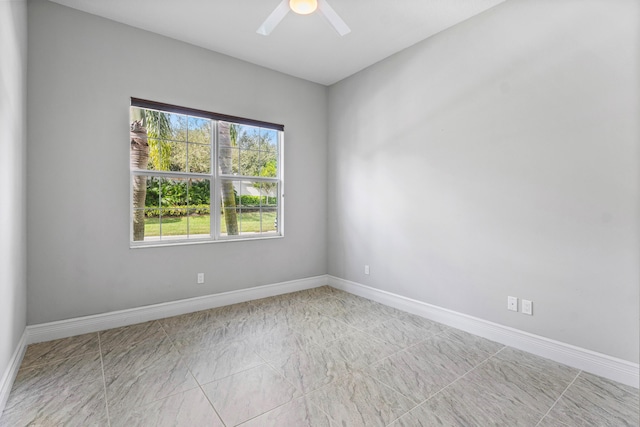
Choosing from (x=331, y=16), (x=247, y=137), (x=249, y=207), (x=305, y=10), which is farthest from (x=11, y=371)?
(x=331, y=16)

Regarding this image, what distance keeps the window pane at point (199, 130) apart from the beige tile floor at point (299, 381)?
2012 millimetres

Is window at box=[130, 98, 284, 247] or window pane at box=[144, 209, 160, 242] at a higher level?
window at box=[130, 98, 284, 247]

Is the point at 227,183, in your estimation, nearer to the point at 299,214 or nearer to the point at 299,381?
the point at 299,214

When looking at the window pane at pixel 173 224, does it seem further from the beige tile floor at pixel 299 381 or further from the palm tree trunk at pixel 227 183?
the beige tile floor at pixel 299 381

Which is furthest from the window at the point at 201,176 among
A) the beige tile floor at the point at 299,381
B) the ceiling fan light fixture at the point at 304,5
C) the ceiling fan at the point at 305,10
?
the ceiling fan light fixture at the point at 304,5

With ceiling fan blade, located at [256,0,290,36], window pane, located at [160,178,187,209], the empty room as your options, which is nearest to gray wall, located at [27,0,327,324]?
the empty room

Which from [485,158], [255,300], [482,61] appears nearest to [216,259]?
[255,300]

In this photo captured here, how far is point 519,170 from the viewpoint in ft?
8.50

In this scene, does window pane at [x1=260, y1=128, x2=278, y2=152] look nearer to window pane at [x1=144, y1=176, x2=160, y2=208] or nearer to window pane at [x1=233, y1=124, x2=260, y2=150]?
window pane at [x1=233, y1=124, x2=260, y2=150]

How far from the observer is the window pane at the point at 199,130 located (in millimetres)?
3494

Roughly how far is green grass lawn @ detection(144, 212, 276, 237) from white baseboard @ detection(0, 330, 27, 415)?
4.13 ft

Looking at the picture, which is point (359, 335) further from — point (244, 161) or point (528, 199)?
point (244, 161)

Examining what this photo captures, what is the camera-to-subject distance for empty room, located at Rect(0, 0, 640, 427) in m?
2.01

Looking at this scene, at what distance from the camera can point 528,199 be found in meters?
2.54
